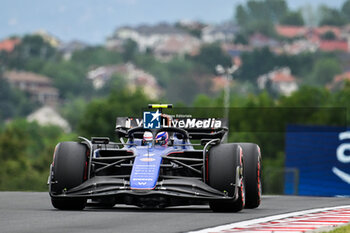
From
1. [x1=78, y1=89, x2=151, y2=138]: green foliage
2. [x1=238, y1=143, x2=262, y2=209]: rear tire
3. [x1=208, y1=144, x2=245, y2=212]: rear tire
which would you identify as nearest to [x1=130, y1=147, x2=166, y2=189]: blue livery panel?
[x1=208, y1=144, x2=245, y2=212]: rear tire

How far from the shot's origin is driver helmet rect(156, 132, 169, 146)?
Result: 20.2m

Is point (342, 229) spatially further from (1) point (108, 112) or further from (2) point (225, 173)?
(1) point (108, 112)

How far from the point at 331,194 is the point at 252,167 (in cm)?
1586

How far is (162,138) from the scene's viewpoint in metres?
20.2

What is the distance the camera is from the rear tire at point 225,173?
59.7 feet

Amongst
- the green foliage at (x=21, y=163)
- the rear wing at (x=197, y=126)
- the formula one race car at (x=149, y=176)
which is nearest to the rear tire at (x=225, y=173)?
the formula one race car at (x=149, y=176)

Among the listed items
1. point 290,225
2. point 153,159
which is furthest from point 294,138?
point 290,225

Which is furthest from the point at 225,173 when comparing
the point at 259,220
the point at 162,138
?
the point at 162,138

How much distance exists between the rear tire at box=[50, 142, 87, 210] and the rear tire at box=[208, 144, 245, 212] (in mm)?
2084

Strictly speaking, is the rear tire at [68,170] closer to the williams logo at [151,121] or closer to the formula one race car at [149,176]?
the formula one race car at [149,176]

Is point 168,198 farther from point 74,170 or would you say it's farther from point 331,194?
point 331,194

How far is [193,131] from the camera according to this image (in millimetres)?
22266

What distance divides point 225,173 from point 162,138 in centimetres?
230

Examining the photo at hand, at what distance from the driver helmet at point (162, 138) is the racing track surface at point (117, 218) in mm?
1226
